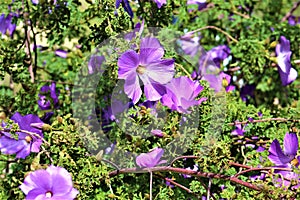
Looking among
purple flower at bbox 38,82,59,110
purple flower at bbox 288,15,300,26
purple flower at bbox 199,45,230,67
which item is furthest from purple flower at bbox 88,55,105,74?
purple flower at bbox 288,15,300,26

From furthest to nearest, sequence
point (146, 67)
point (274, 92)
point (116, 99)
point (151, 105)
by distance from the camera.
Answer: point (274, 92)
point (116, 99)
point (151, 105)
point (146, 67)

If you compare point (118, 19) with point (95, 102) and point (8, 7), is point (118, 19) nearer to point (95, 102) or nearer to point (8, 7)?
point (95, 102)

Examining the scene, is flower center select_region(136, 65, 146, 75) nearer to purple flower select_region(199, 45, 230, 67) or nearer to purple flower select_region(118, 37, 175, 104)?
purple flower select_region(118, 37, 175, 104)

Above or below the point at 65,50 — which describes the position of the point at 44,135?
below

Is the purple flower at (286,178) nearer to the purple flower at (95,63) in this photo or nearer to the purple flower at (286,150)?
the purple flower at (286,150)

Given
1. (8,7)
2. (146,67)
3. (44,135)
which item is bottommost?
(44,135)

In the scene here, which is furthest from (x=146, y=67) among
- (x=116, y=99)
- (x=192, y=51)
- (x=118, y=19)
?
(x=192, y=51)

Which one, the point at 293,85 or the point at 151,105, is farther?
the point at 293,85

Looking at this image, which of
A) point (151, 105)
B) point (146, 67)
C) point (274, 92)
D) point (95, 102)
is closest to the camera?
point (146, 67)
